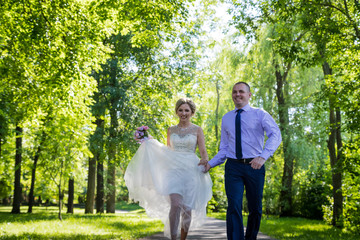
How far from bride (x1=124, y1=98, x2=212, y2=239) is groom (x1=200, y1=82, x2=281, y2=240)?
1251 millimetres

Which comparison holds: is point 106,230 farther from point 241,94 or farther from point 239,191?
point 241,94

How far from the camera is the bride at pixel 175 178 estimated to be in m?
6.75

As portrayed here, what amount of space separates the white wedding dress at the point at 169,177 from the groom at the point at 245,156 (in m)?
1.29

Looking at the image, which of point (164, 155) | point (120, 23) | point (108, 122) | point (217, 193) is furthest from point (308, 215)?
point (164, 155)

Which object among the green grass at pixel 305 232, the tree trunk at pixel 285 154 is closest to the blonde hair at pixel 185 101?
the green grass at pixel 305 232

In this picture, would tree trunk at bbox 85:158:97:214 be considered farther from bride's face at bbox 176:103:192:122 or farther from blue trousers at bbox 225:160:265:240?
blue trousers at bbox 225:160:265:240

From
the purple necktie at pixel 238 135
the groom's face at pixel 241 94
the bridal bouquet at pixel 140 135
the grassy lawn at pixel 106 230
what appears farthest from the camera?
the grassy lawn at pixel 106 230

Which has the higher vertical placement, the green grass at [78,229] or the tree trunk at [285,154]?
the tree trunk at [285,154]

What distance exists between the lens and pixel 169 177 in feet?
22.4

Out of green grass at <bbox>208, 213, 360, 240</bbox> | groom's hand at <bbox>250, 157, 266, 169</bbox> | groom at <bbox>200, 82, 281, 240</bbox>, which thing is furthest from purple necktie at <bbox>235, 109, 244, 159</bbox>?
green grass at <bbox>208, 213, 360, 240</bbox>

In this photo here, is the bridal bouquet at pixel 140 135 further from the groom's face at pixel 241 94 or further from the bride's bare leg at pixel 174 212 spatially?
the groom's face at pixel 241 94

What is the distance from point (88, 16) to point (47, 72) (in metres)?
2.16

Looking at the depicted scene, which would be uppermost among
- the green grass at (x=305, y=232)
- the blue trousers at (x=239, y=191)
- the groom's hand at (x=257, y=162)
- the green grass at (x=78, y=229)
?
the groom's hand at (x=257, y=162)

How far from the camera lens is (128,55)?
21828 millimetres
